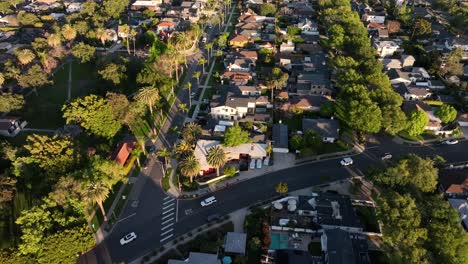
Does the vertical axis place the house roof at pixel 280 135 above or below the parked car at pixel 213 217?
above

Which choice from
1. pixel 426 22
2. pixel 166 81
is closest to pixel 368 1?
pixel 426 22

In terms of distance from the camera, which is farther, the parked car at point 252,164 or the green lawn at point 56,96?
the green lawn at point 56,96

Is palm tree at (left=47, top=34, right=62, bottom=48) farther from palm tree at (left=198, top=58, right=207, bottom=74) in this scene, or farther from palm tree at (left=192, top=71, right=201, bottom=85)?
palm tree at (left=192, top=71, right=201, bottom=85)

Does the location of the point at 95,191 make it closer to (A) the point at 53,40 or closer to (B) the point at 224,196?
(B) the point at 224,196

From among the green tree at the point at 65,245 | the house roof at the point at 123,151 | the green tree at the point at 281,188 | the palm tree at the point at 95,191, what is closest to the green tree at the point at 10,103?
the house roof at the point at 123,151

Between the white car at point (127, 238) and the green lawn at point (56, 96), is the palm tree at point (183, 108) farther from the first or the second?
the white car at point (127, 238)
